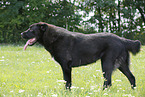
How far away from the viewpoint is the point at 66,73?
4793 millimetres

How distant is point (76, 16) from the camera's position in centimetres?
2225

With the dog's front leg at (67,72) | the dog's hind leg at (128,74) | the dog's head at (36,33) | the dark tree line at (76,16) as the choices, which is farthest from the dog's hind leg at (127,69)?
the dark tree line at (76,16)

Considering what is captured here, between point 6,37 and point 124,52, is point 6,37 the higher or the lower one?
the lower one

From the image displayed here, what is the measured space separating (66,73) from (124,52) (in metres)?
1.50

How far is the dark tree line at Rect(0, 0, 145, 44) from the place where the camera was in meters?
20.5

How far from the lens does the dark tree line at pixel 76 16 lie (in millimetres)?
20547

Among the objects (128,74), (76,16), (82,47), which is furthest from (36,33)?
(76,16)

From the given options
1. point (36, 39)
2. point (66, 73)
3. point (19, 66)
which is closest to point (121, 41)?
point (66, 73)

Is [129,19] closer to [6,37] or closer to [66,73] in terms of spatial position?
[6,37]

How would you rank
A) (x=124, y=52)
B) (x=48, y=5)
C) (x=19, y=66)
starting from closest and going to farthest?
1. (x=124, y=52)
2. (x=19, y=66)
3. (x=48, y=5)

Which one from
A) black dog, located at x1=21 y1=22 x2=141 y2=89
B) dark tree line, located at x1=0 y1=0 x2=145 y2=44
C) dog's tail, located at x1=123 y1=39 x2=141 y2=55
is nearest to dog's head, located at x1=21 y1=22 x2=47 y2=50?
black dog, located at x1=21 y1=22 x2=141 y2=89

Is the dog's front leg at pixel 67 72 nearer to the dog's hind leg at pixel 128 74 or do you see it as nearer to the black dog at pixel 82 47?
the black dog at pixel 82 47

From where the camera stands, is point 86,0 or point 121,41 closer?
point 121,41

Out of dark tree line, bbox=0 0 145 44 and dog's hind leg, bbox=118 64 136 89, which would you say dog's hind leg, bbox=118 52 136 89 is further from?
dark tree line, bbox=0 0 145 44
